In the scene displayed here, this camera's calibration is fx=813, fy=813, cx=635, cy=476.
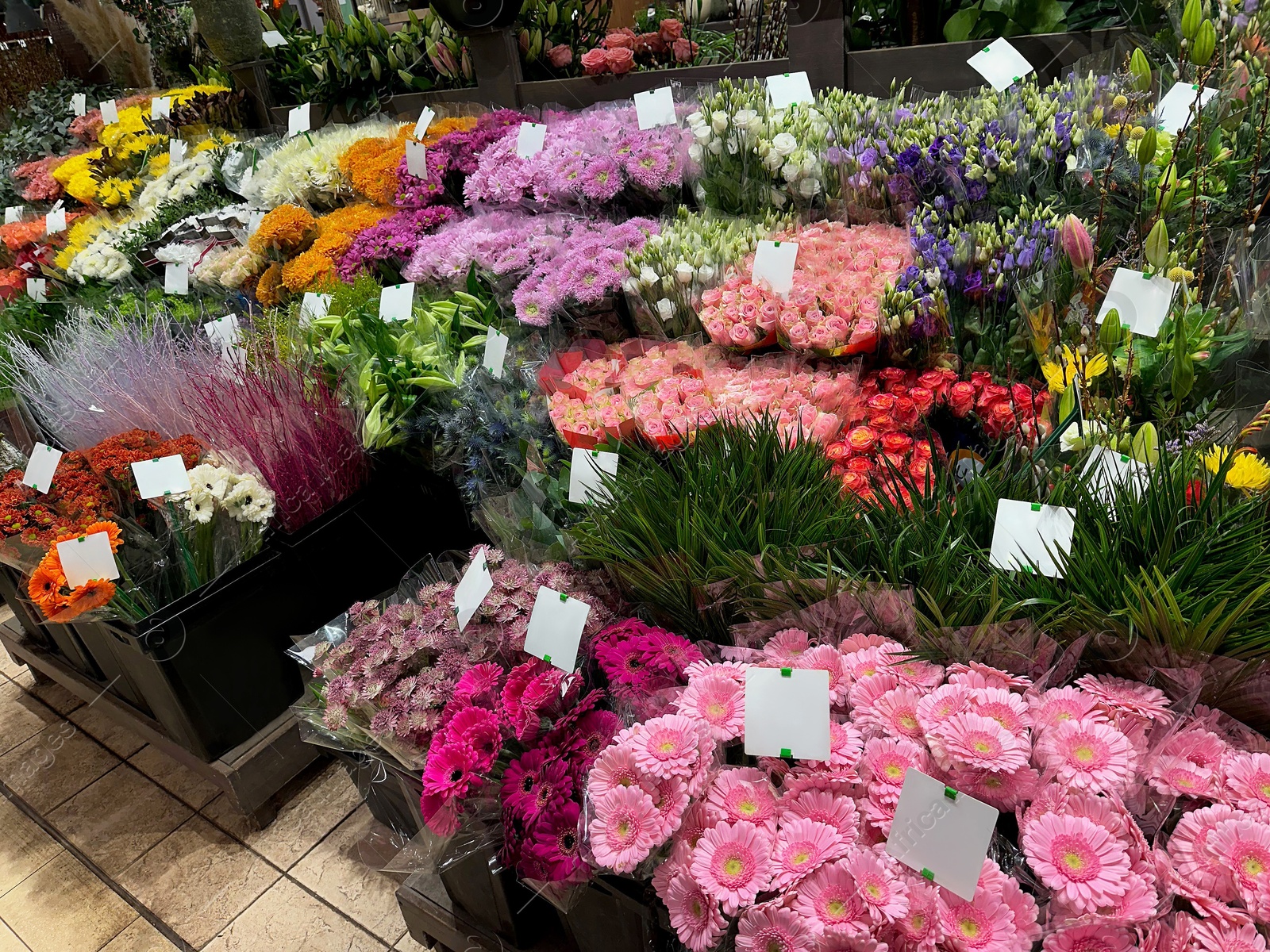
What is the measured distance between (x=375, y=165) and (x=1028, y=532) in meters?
2.56

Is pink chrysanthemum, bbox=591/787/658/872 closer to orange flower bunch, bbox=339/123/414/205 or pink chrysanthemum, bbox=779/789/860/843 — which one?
pink chrysanthemum, bbox=779/789/860/843

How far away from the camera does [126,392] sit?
2.21 m

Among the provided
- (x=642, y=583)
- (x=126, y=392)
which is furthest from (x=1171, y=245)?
(x=126, y=392)

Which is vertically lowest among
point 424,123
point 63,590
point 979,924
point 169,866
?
point 169,866

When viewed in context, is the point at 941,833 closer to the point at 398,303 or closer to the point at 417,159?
the point at 398,303

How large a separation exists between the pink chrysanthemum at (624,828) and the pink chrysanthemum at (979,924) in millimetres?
310

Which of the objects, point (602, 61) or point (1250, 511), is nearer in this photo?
point (1250, 511)

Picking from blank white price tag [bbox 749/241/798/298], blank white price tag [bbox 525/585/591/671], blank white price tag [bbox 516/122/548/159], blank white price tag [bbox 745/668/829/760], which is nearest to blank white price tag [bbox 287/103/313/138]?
blank white price tag [bbox 516/122/548/159]

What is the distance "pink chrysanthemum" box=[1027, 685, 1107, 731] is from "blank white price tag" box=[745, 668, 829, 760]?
0.80ft

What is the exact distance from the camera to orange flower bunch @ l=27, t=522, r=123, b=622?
176 cm

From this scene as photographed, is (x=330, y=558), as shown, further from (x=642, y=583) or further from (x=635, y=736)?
(x=635, y=736)

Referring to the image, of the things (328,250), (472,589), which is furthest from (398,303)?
(472,589)

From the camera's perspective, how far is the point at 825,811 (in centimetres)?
91

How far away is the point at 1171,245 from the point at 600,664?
1273mm
